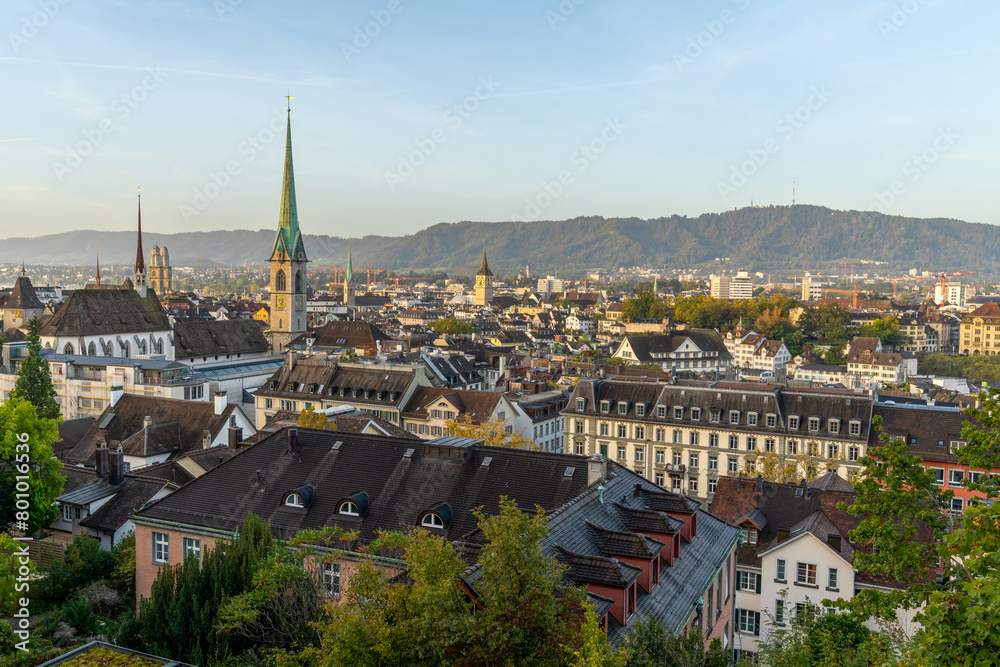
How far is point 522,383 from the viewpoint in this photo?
2975 inches

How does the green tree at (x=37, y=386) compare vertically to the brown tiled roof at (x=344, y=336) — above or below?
above

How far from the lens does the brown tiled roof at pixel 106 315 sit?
274 feet

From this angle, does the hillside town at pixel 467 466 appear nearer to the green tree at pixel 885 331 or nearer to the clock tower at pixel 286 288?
the clock tower at pixel 286 288

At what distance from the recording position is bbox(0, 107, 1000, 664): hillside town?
1942 centimetres

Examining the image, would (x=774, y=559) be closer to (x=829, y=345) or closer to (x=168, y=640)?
(x=168, y=640)

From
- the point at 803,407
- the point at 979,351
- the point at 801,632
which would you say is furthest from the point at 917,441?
the point at 979,351

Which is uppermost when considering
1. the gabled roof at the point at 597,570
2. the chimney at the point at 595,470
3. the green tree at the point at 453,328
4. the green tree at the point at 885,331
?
the chimney at the point at 595,470

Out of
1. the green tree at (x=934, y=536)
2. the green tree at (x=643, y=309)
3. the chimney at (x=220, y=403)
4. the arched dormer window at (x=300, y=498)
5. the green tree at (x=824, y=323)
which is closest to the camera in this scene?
the green tree at (x=934, y=536)

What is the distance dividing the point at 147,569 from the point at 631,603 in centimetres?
1553

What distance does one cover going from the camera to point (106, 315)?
289ft

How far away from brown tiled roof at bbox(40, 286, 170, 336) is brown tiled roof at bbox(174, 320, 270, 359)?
244cm

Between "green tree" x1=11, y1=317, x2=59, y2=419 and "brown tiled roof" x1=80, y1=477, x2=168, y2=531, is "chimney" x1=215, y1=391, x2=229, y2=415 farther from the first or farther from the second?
"brown tiled roof" x1=80, y1=477, x2=168, y2=531

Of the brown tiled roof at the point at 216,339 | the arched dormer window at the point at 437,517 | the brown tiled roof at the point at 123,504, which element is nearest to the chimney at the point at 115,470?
the brown tiled roof at the point at 123,504

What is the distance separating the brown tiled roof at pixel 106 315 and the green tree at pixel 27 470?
56.3 m
